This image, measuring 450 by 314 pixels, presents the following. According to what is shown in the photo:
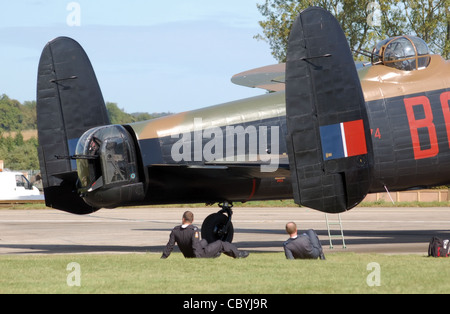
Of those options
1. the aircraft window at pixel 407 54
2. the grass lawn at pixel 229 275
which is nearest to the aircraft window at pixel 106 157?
the grass lawn at pixel 229 275

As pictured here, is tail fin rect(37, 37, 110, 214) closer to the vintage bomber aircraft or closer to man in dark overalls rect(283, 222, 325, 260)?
the vintage bomber aircraft

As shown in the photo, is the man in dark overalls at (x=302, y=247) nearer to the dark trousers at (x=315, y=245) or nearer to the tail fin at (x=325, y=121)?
the dark trousers at (x=315, y=245)

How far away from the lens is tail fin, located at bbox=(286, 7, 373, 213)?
1501 cm

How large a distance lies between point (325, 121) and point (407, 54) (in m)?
4.22

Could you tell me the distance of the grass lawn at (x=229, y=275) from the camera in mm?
10281

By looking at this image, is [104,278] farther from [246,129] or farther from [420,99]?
[420,99]

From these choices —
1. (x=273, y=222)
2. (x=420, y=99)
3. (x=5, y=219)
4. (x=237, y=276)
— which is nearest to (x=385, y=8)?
(x=273, y=222)

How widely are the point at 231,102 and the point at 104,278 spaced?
7.63 metres

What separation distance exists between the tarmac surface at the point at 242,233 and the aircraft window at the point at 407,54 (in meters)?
4.48

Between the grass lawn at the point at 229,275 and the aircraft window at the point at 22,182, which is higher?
the aircraft window at the point at 22,182

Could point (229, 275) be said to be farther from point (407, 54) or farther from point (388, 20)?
point (388, 20)

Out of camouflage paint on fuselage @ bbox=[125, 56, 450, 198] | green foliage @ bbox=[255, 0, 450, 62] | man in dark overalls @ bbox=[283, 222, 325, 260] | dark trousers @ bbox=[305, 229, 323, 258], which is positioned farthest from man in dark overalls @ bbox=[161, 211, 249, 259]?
green foliage @ bbox=[255, 0, 450, 62]

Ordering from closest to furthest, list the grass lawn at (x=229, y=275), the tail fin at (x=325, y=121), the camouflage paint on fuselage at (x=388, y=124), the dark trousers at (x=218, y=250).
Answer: the grass lawn at (x=229, y=275) < the dark trousers at (x=218, y=250) < the tail fin at (x=325, y=121) < the camouflage paint on fuselage at (x=388, y=124)

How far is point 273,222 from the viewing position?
104 feet
